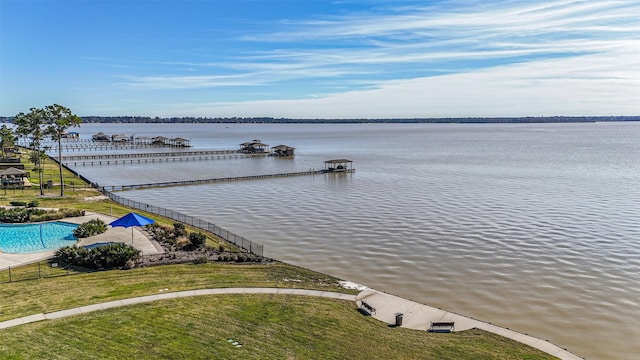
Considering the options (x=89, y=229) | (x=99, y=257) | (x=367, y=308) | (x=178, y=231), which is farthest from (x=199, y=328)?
(x=89, y=229)

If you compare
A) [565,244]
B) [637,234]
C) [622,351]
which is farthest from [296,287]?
[637,234]

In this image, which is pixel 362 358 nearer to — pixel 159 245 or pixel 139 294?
pixel 139 294

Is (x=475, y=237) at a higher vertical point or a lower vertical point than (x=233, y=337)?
lower

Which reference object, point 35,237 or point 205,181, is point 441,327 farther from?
point 205,181

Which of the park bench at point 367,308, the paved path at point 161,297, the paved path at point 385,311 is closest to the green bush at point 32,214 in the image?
the paved path at point 385,311

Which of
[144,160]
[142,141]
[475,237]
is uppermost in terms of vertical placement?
[142,141]

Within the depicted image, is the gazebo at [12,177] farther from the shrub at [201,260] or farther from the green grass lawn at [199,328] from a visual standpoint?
the shrub at [201,260]
